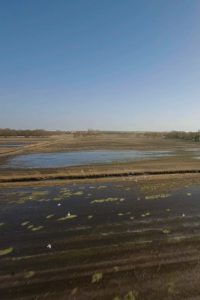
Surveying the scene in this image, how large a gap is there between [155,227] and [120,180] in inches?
393

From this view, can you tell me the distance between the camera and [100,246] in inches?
354

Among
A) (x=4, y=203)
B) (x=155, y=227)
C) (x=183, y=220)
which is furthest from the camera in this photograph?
(x=4, y=203)

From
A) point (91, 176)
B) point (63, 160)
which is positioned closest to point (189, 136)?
point (63, 160)

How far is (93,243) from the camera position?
30.3ft

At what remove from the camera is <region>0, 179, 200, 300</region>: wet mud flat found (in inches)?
263

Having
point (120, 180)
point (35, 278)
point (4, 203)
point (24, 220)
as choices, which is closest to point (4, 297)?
point (35, 278)

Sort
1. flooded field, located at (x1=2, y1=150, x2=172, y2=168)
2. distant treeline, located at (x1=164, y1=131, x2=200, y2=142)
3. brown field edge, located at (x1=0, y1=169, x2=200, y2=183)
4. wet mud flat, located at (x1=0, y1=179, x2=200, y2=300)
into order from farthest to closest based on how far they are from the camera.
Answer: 1. distant treeline, located at (x1=164, y1=131, x2=200, y2=142)
2. flooded field, located at (x1=2, y1=150, x2=172, y2=168)
3. brown field edge, located at (x1=0, y1=169, x2=200, y2=183)
4. wet mud flat, located at (x1=0, y1=179, x2=200, y2=300)

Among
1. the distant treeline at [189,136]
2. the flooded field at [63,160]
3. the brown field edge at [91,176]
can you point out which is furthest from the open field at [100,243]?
the distant treeline at [189,136]

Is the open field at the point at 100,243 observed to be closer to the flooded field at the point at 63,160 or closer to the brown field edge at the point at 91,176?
the brown field edge at the point at 91,176

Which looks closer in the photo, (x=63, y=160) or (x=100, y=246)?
(x=100, y=246)

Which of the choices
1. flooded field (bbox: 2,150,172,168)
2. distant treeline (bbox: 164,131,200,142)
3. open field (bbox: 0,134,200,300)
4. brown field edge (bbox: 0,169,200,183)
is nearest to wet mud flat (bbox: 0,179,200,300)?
open field (bbox: 0,134,200,300)

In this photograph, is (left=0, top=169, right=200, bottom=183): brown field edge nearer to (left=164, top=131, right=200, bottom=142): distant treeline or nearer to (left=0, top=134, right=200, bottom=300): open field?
(left=0, top=134, right=200, bottom=300): open field

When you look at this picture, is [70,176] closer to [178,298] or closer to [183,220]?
[183,220]

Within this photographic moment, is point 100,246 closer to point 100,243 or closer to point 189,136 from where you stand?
point 100,243
